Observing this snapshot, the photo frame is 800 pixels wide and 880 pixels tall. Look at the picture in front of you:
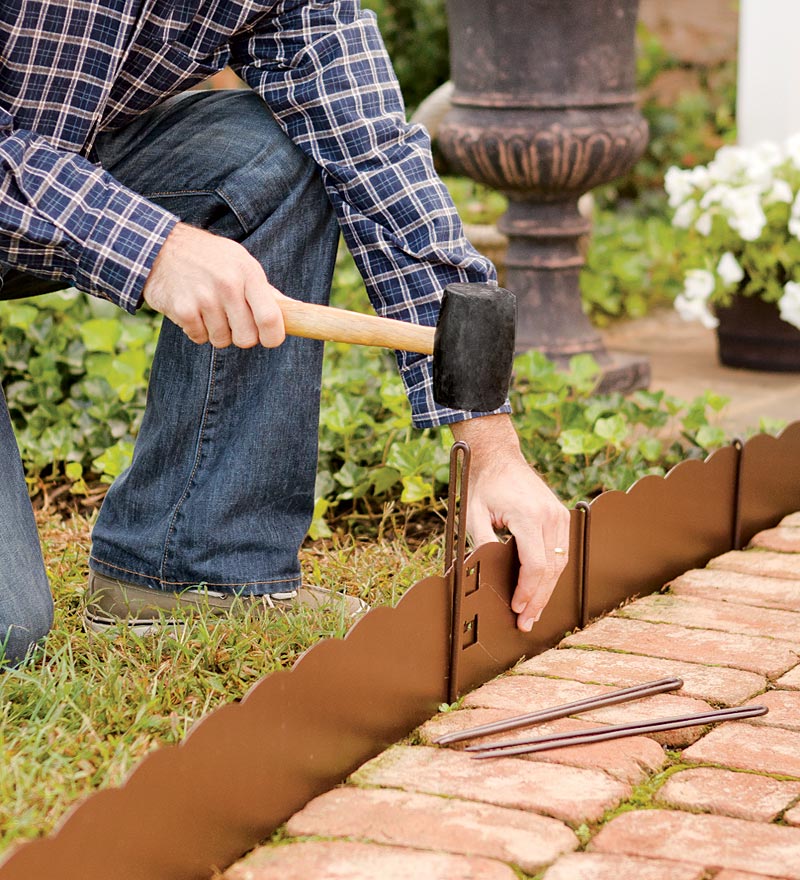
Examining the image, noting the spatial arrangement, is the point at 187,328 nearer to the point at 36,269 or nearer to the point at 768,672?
the point at 36,269

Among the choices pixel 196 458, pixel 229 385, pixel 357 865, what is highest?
pixel 229 385

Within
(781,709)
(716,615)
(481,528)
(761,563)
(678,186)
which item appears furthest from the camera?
(678,186)

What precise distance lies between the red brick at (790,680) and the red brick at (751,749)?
156mm

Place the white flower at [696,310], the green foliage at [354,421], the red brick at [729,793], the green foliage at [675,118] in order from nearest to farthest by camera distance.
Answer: the red brick at [729,793]
the green foliage at [354,421]
the white flower at [696,310]
the green foliage at [675,118]

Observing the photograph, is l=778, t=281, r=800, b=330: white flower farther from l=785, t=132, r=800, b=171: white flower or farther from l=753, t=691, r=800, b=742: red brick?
l=753, t=691, r=800, b=742: red brick

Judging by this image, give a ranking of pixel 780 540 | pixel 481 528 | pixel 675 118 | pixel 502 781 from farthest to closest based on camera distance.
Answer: pixel 675 118 < pixel 780 540 < pixel 481 528 < pixel 502 781

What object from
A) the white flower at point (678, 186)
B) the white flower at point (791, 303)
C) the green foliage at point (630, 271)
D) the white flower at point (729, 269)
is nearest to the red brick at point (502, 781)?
the white flower at point (791, 303)

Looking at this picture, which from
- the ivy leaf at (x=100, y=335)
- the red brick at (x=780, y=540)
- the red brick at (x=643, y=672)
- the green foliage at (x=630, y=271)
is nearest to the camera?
the red brick at (x=643, y=672)

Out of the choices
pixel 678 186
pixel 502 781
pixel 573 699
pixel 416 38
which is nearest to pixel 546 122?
pixel 678 186

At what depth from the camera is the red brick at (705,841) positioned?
1490mm

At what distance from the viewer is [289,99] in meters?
2.16

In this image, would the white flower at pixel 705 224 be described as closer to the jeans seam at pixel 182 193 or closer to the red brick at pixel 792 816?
the jeans seam at pixel 182 193

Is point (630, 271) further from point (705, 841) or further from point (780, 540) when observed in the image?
point (705, 841)

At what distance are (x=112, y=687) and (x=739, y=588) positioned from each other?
116 cm
